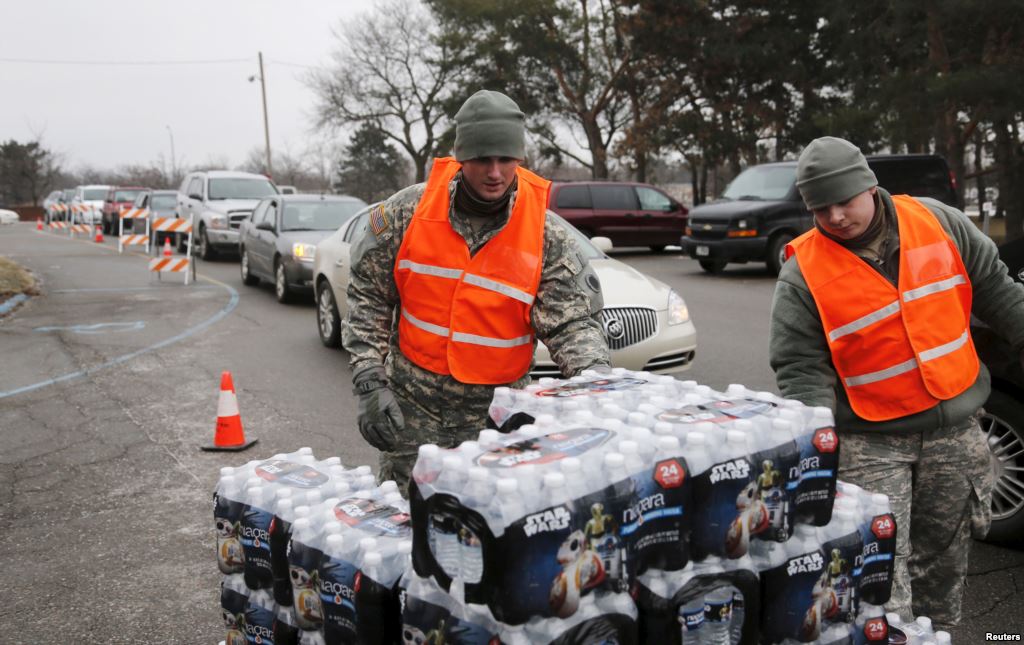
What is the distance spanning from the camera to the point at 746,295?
14172 mm

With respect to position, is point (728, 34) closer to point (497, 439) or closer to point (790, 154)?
point (790, 154)

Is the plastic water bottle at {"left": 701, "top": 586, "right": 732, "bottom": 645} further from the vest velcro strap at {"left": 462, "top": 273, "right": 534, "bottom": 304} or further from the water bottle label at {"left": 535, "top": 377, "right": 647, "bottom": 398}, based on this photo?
the vest velcro strap at {"left": 462, "top": 273, "right": 534, "bottom": 304}

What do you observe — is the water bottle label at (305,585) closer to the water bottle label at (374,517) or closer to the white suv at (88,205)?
the water bottle label at (374,517)

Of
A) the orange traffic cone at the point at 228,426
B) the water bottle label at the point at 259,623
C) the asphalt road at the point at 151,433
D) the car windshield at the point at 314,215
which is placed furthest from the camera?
the car windshield at the point at 314,215

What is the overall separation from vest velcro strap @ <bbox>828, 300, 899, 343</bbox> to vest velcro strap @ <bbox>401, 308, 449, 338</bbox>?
1.27 meters

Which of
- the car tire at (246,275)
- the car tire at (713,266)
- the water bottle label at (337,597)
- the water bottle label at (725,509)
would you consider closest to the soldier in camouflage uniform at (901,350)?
the water bottle label at (725,509)

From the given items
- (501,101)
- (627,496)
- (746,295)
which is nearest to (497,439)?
(627,496)

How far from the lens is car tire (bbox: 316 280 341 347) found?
10125 millimetres

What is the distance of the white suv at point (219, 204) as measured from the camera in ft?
69.6

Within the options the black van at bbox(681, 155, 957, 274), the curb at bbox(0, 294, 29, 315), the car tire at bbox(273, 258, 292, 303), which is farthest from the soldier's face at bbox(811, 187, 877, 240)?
the curb at bbox(0, 294, 29, 315)

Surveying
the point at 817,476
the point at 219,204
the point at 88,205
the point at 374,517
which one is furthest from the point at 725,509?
the point at 88,205

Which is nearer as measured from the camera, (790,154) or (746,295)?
(746,295)

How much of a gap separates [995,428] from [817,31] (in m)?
29.8

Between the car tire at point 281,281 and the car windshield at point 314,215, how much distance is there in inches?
24.1
